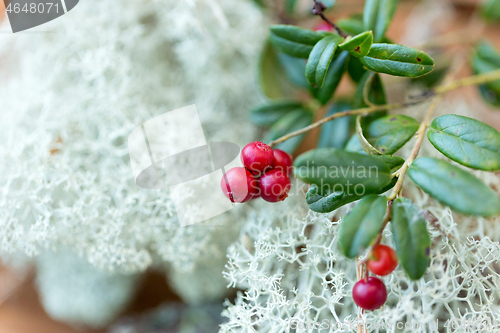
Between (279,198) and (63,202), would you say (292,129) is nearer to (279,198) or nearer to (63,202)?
(279,198)

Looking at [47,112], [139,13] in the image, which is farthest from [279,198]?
[139,13]

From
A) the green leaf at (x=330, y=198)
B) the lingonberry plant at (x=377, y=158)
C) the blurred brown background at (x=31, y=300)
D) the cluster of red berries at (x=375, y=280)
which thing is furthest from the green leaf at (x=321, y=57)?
the blurred brown background at (x=31, y=300)

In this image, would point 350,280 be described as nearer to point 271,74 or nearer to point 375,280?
Result: point 375,280

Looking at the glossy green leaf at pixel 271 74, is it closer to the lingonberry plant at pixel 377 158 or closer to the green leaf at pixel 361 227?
the lingonberry plant at pixel 377 158

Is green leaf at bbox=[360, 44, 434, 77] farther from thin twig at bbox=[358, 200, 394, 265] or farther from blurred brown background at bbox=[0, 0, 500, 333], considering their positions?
blurred brown background at bbox=[0, 0, 500, 333]

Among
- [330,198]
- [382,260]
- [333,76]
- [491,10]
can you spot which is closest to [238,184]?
[330,198]

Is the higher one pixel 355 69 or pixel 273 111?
pixel 355 69
